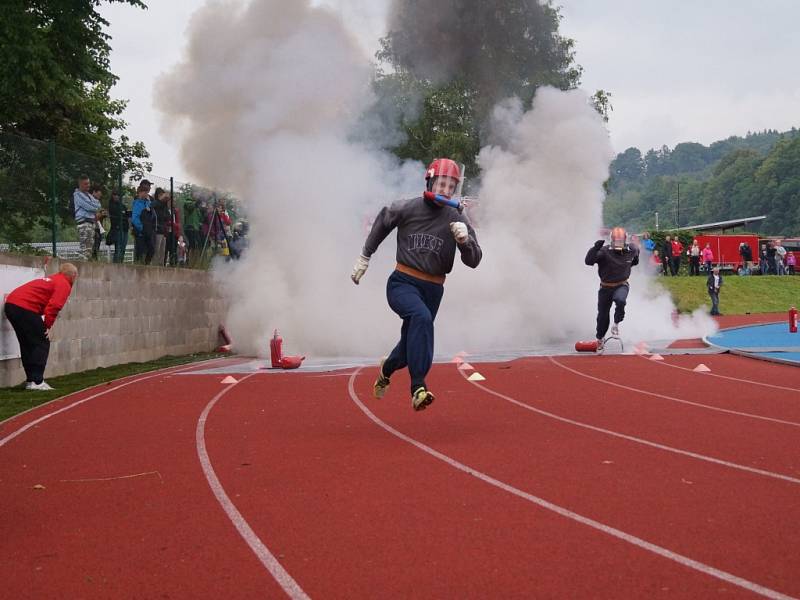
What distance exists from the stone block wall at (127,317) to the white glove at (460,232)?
738cm

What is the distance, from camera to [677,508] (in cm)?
575

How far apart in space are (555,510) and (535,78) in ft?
92.6

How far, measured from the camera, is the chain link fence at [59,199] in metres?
14.2

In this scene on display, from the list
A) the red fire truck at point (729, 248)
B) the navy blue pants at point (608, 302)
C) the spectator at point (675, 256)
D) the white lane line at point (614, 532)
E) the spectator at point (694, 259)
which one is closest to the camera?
A: the white lane line at point (614, 532)

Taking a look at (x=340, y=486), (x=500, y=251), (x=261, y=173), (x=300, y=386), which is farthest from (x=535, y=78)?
(x=340, y=486)

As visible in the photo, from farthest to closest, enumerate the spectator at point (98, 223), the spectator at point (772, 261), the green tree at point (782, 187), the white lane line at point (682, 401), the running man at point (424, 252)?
the green tree at point (782, 187)
the spectator at point (772, 261)
the spectator at point (98, 223)
the white lane line at point (682, 401)
the running man at point (424, 252)

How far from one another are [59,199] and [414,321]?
29.0 feet

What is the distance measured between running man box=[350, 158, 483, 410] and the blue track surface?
864 cm

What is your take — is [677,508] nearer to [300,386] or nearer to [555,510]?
[555,510]

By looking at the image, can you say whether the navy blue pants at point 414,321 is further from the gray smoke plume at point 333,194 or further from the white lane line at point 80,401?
the gray smoke plume at point 333,194

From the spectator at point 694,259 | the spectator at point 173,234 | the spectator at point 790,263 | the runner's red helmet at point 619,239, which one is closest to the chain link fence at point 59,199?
the spectator at point 173,234

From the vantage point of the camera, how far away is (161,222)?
774 inches

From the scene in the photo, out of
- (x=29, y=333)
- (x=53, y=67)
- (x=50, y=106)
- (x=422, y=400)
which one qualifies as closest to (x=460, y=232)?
(x=422, y=400)

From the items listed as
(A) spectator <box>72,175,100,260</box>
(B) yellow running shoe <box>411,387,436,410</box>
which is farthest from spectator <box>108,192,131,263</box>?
(B) yellow running shoe <box>411,387,436,410</box>
